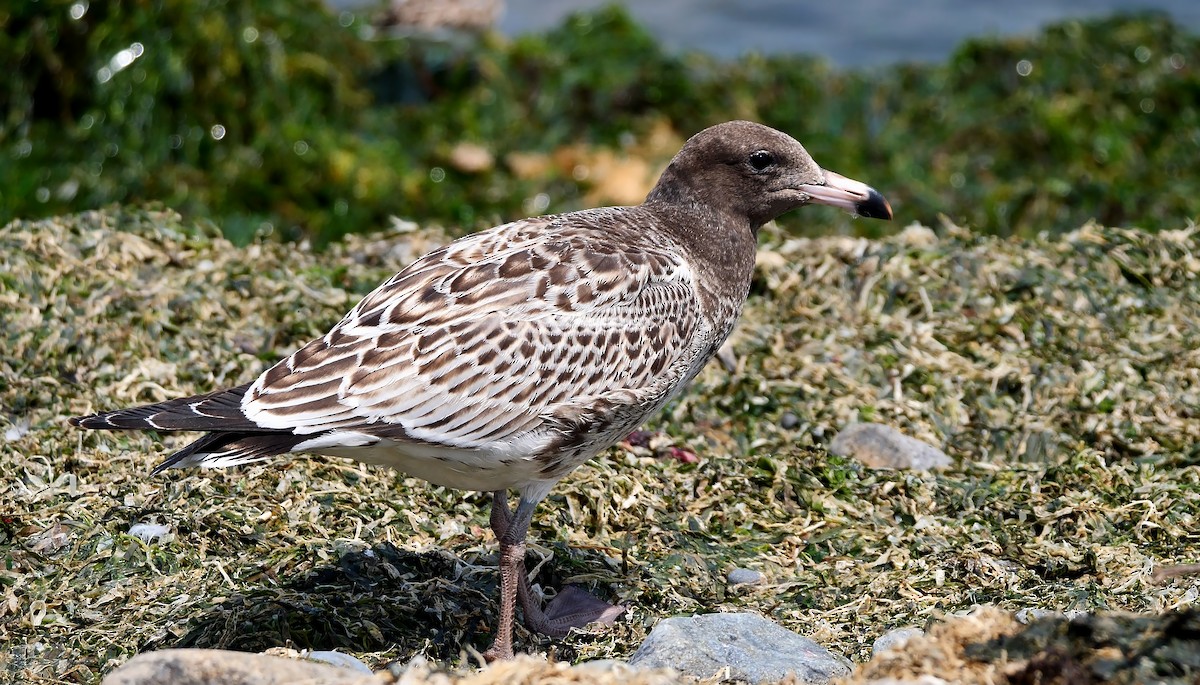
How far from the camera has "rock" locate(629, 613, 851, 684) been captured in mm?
4207

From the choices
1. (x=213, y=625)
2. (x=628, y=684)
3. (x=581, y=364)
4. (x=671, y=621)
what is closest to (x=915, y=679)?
(x=628, y=684)

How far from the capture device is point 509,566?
477cm

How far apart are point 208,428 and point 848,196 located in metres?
2.61

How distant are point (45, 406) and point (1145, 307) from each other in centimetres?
513

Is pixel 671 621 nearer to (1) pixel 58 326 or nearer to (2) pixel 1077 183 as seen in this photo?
(1) pixel 58 326

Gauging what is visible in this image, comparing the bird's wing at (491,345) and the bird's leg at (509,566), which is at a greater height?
the bird's wing at (491,345)

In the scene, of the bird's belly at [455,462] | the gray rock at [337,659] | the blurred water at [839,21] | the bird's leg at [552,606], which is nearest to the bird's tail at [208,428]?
the bird's belly at [455,462]

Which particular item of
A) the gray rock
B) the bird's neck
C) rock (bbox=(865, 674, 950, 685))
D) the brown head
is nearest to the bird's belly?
the gray rock

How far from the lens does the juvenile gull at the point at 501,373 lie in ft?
14.6

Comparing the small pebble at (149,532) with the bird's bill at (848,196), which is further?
the bird's bill at (848,196)

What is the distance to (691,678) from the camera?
4.17m

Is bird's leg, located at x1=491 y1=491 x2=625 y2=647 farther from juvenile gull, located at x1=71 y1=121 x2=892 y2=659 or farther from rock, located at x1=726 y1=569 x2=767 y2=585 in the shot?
rock, located at x1=726 y1=569 x2=767 y2=585

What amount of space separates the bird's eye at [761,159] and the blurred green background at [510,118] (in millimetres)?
2495

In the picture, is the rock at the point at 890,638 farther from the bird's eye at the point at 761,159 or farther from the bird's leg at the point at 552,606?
the bird's eye at the point at 761,159
